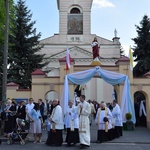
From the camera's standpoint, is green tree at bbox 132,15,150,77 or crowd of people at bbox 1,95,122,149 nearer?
crowd of people at bbox 1,95,122,149

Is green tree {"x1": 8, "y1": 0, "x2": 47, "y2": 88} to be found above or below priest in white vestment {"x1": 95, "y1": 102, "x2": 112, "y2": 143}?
above

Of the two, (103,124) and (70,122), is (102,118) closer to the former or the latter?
(103,124)

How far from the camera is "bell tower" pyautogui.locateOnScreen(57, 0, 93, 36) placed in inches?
1497

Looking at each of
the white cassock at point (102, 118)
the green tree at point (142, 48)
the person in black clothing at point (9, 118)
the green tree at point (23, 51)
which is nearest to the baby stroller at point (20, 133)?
the person in black clothing at point (9, 118)

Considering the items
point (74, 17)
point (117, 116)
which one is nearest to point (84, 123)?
point (117, 116)

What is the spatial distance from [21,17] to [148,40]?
43.1 feet

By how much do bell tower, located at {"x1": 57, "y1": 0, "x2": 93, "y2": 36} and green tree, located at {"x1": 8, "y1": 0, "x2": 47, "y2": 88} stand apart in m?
12.5

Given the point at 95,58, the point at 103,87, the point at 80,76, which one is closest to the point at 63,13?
the point at 103,87

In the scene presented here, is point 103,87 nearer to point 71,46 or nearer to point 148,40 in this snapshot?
point 71,46

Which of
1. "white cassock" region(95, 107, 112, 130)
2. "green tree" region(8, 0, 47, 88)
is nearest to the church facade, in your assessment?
"green tree" region(8, 0, 47, 88)

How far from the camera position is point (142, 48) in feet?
85.6

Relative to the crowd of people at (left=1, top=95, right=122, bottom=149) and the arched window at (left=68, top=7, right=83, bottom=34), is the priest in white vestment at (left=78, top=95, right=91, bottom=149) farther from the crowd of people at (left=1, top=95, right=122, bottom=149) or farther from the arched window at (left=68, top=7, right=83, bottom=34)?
the arched window at (left=68, top=7, right=83, bottom=34)

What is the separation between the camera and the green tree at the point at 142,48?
81.8 ft

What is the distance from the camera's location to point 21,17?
2545 centimetres
